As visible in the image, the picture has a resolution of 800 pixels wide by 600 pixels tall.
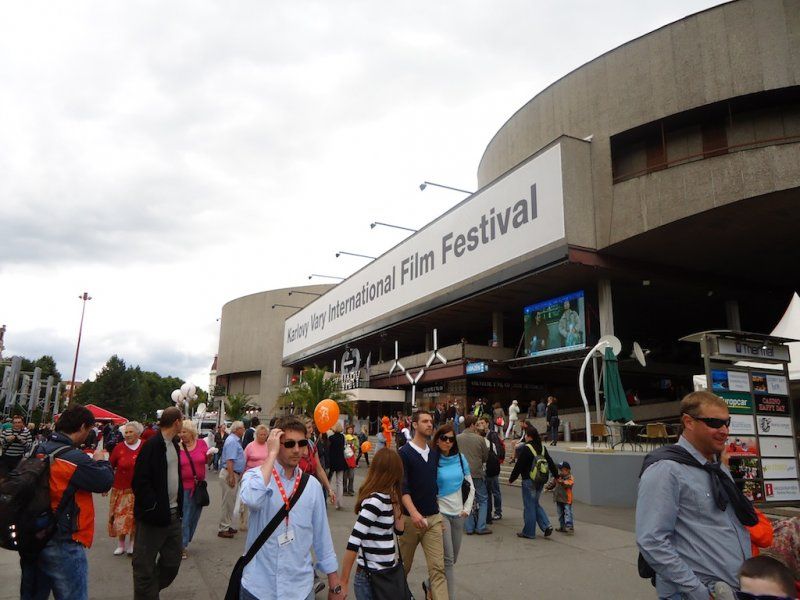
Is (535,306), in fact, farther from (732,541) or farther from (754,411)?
(732,541)

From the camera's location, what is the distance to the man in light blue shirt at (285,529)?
9.64 feet

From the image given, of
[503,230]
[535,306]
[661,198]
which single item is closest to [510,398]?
[535,306]

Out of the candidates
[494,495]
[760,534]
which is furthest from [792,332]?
[760,534]

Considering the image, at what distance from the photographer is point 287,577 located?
2941mm

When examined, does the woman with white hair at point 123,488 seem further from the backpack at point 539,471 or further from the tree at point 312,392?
the tree at point 312,392

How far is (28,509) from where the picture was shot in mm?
3553

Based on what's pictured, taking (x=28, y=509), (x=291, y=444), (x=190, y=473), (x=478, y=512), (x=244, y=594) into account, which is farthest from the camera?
(x=478, y=512)

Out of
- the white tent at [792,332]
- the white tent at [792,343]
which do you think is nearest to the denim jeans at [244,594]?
the white tent at [792,343]

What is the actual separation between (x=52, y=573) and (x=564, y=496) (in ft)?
24.7

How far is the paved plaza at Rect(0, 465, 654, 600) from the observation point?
6031mm

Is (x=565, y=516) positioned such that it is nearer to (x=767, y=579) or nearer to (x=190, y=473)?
(x=190, y=473)

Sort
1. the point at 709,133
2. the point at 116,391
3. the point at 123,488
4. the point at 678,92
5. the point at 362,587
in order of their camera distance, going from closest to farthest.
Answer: the point at 362,587 → the point at 123,488 → the point at 678,92 → the point at 709,133 → the point at 116,391

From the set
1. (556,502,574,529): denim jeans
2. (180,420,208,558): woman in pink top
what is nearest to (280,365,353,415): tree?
(556,502,574,529): denim jeans

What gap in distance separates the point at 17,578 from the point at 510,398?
28987 mm
